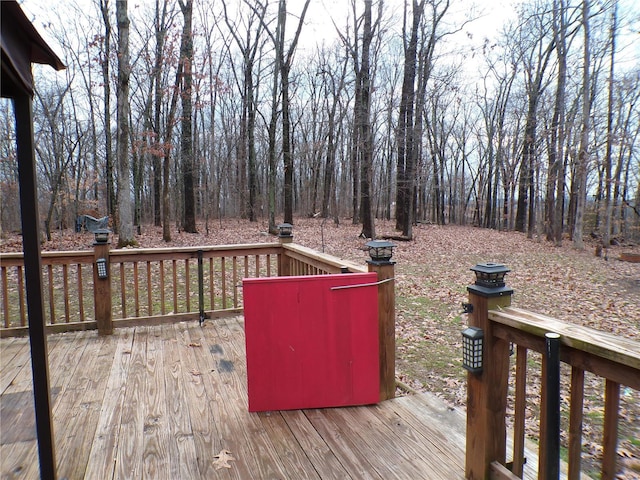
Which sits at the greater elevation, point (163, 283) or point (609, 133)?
point (609, 133)

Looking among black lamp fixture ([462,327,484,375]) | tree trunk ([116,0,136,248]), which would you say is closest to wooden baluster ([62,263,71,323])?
black lamp fixture ([462,327,484,375])

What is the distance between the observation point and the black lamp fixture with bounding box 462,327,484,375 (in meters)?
1.94

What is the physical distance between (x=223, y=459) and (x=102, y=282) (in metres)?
2.75

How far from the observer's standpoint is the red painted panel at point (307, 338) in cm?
272

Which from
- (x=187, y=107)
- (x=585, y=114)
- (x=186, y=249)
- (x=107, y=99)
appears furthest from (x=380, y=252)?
(x=107, y=99)

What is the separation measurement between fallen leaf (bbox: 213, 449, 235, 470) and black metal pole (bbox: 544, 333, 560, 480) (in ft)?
Result: 5.15

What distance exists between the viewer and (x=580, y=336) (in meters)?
1.53

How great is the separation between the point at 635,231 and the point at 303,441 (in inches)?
945

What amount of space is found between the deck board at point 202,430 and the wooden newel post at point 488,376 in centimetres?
27

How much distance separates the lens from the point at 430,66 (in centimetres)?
1474

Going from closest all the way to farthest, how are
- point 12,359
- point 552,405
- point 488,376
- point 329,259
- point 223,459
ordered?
point 552,405 < point 488,376 < point 223,459 < point 329,259 < point 12,359

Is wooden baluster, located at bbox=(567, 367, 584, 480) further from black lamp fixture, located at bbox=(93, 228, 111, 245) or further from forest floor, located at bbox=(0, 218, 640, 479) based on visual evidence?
black lamp fixture, located at bbox=(93, 228, 111, 245)

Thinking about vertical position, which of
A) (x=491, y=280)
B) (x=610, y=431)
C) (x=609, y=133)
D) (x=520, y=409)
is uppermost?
(x=609, y=133)

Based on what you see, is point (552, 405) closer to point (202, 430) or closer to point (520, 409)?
point (520, 409)
